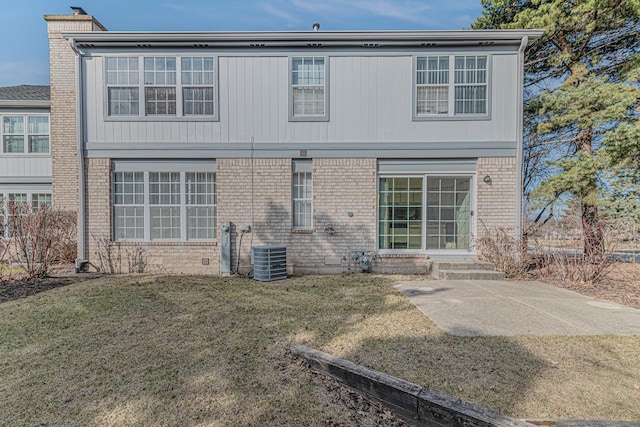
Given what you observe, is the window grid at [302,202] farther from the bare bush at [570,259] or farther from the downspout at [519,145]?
the bare bush at [570,259]

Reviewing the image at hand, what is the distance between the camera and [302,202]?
876 centimetres

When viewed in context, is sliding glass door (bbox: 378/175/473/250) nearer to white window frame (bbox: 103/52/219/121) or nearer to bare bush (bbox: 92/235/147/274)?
white window frame (bbox: 103/52/219/121)

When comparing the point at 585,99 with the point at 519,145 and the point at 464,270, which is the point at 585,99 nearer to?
the point at 519,145

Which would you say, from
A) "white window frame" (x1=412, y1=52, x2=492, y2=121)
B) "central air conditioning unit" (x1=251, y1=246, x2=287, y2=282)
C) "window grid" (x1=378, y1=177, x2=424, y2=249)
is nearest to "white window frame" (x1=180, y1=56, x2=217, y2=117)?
"central air conditioning unit" (x1=251, y1=246, x2=287, y2=282)

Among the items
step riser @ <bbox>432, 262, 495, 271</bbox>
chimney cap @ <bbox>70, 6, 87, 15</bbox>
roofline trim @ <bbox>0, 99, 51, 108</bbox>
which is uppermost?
chimney cap @ <bbox>70, 6, 87, 15</bbox>

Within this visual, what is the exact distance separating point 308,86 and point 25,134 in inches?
474

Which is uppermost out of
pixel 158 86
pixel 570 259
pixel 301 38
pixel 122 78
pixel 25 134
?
pixel 301 38

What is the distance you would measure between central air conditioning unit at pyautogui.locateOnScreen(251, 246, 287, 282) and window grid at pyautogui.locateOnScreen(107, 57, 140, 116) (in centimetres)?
517

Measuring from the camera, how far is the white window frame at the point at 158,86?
851 cm

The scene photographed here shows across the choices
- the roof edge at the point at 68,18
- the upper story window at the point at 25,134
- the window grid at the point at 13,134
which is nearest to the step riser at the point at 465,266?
the roof edge at the point at 68,18

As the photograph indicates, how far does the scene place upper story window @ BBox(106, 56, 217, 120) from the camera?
8.53 m

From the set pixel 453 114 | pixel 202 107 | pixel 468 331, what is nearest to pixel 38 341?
pixel 468 331

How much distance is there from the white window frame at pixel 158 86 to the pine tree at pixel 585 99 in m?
10.4

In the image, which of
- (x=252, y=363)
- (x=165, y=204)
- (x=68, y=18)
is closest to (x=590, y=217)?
(x=252, y=363)
